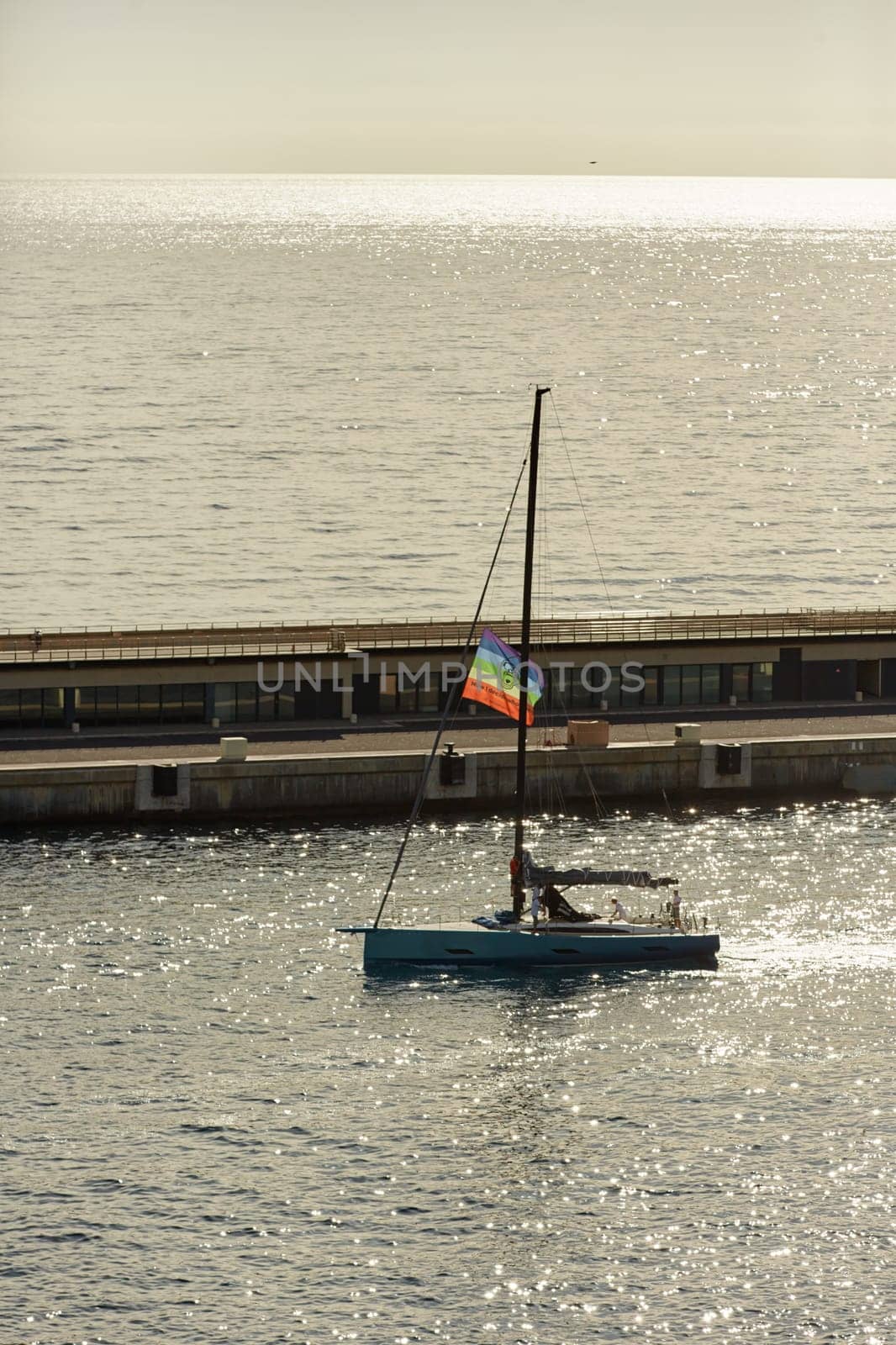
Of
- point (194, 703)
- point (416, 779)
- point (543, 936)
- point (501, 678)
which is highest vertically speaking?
point (501, 678)

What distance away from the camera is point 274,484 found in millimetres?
167125

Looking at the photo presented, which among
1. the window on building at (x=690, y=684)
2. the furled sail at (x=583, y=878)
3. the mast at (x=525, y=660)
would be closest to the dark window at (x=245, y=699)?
the window on building at (x=690, y=684)

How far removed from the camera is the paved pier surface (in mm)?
79562

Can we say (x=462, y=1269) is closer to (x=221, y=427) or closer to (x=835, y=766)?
(x=835, y=766)

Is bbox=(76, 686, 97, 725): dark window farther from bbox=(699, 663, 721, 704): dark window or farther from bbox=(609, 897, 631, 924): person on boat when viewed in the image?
bbox=(609, 897, 631, 924): person on boat

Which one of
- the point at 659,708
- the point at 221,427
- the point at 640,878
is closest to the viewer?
the point at 640,878

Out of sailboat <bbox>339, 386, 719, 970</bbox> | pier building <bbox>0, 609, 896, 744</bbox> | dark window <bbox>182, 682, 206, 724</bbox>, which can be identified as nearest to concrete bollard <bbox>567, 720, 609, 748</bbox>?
pier building <bbox>0, 609, 896, 744</bbox>

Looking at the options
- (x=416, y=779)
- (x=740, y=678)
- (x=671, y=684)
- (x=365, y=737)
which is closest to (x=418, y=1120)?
(x=416, y=779)

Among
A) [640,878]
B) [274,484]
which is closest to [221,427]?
Result: [274,484]

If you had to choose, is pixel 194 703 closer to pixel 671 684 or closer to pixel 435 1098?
pixel 671 684

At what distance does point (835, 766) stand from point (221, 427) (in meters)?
115

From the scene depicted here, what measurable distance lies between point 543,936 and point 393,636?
29.1 m

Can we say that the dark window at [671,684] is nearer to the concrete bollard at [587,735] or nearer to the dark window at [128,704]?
the concrete bollard at [587,735]

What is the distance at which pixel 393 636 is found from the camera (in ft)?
297
